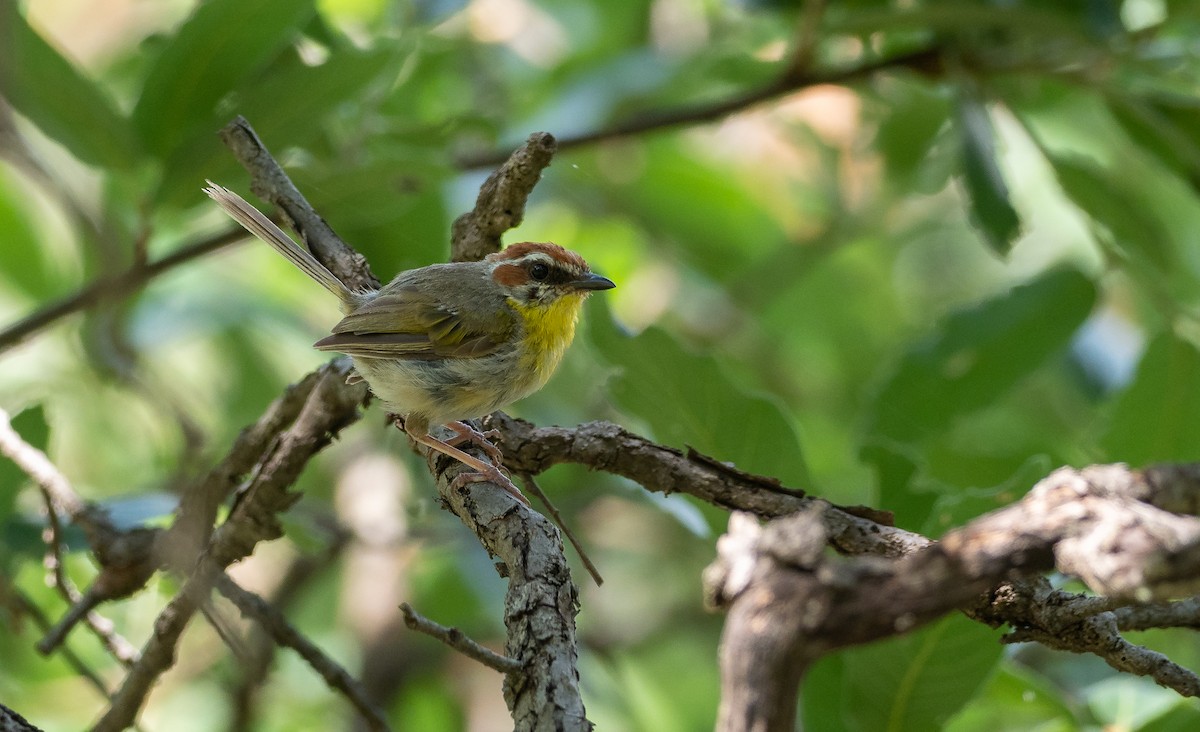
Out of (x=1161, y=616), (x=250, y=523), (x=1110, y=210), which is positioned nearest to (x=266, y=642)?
(x=250, y=523)

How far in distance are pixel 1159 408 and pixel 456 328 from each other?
2.33 meters

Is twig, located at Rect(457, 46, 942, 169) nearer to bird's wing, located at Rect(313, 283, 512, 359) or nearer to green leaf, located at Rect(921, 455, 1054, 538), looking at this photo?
bird's wing, located at Rect(313, 283, 512, 359)

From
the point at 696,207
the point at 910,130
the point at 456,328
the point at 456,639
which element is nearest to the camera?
the point at 456,639

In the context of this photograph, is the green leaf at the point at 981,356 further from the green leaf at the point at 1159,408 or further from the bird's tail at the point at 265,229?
the bird's tail at the point at 265,229

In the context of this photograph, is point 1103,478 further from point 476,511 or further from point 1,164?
point 1,164

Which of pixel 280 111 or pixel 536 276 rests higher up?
pixel 536 276

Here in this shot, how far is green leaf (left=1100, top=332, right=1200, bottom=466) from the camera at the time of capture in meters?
3.35

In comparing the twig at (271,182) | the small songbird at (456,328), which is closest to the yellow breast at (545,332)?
the small songbird at (456,328)

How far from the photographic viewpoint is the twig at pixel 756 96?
4.20m

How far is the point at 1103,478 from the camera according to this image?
140 cm

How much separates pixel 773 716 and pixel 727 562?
23 centimetres

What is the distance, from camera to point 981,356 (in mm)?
3848

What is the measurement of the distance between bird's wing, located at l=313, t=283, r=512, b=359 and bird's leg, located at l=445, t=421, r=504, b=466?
29cm

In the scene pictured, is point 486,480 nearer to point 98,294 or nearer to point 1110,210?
point 98,294
